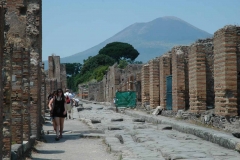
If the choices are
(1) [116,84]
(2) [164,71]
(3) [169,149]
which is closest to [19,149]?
(3) [169,149]

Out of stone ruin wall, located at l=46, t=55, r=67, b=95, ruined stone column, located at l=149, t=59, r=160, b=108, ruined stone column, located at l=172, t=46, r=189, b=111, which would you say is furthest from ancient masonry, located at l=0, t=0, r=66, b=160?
stone ruin wall, located at l=46, t=55, r=67, b=95

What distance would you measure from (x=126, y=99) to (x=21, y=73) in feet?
62.4

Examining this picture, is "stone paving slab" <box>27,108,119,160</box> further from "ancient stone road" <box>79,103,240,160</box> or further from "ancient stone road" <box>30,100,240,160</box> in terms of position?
"ancient stone road" <box>79,103,240,160</box>

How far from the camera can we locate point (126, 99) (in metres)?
28.1

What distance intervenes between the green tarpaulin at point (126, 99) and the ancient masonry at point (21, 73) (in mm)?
15002

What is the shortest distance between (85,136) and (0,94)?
7162 mm


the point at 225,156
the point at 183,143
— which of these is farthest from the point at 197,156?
the point at 183,143

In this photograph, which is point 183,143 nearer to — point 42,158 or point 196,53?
point 42,158

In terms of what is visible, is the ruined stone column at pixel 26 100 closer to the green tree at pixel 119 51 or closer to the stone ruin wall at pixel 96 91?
the stone ruin wall at pixel 96 91

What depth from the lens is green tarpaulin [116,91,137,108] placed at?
1090 inches

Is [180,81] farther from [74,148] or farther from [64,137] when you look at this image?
[74,148]

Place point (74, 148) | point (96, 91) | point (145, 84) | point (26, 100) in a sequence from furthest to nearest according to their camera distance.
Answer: point (96, 91) < point (145, 84) < point (74, 148) < point (26, 100)

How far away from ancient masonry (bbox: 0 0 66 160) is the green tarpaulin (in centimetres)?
1500

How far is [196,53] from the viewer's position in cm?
1446
